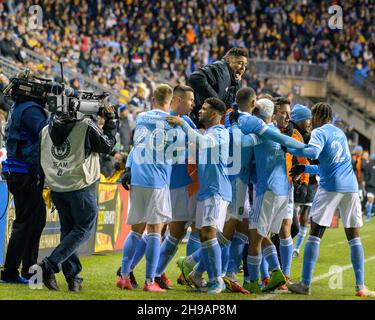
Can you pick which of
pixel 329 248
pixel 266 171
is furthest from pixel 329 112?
pixel 329 248

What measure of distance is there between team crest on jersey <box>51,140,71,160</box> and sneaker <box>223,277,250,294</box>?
2.07m

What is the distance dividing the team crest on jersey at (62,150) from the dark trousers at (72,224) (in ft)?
1.20

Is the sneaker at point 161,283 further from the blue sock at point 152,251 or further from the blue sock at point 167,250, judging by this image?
the blue sock at point 152,251

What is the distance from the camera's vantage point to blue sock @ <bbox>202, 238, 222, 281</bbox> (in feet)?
29.0

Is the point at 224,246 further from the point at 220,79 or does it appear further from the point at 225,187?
the point at 220,79

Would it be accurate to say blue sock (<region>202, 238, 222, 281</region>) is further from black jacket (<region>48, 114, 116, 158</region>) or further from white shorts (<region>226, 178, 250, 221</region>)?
black jacket (<region>48, 114, 116, 158</region>)

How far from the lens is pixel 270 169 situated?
30.3 ft

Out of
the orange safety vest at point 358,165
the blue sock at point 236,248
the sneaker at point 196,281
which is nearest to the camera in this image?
the sneaker at point 196,281

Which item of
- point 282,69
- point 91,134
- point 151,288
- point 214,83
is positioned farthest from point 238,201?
point 282,69

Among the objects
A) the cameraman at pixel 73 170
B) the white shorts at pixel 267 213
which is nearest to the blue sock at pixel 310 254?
the white shorts at pixel 267 213

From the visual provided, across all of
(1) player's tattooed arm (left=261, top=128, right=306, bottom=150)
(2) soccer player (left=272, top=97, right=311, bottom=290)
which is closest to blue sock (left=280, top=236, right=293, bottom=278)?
(2) soccer player (left=272, top=97, right=311, bottom=290)

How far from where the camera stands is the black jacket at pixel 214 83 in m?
10.1

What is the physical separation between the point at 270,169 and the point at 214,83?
1490 millimetres
